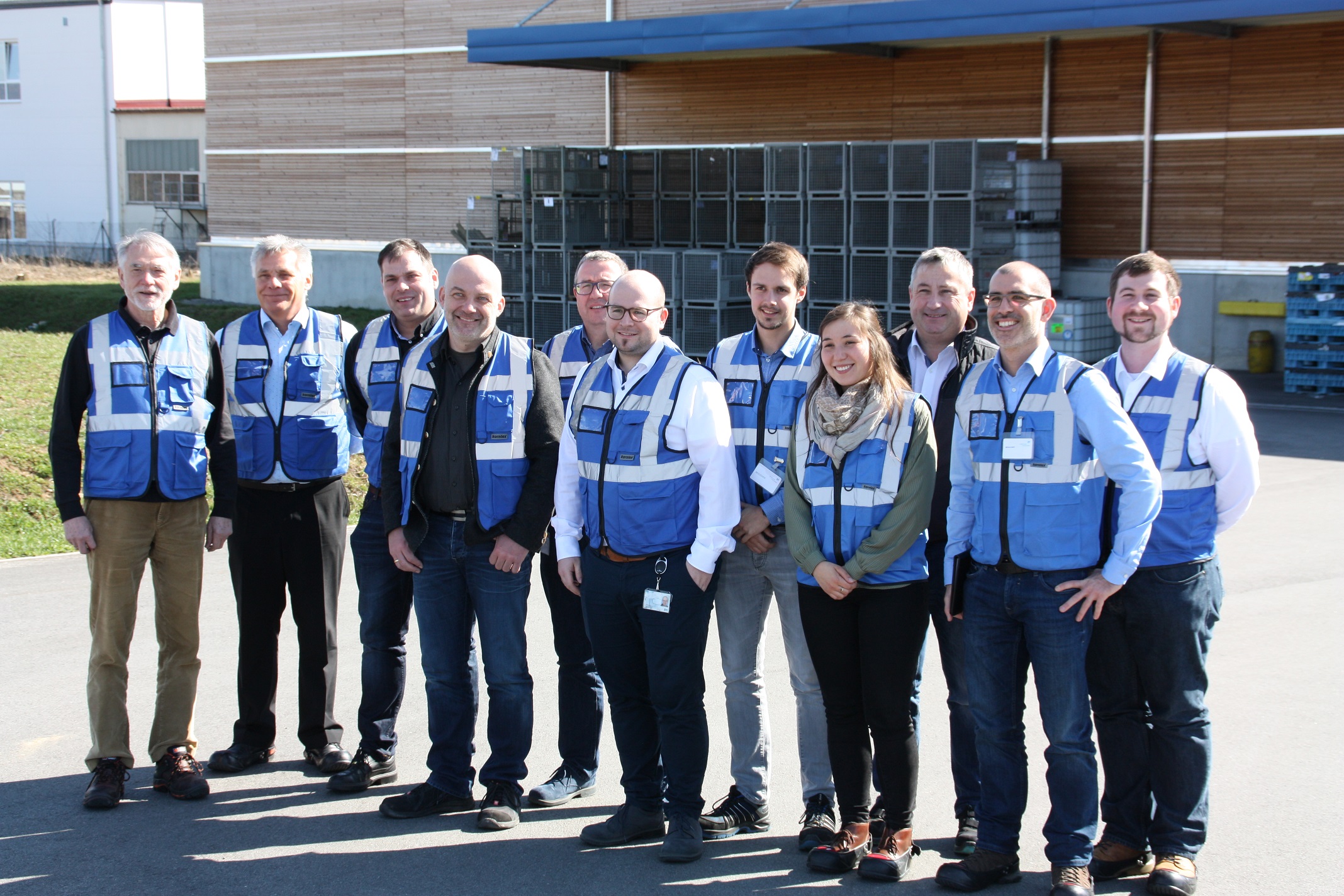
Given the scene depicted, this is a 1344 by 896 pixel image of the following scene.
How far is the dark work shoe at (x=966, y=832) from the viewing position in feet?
15.8

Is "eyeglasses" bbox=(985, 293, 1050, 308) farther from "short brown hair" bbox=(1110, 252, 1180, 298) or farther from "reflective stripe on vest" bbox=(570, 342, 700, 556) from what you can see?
"reflective stripe on vest" bbox=(570, 342, 700, 556)

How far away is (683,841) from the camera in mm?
4820

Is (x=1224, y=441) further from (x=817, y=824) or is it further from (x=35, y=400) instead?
(x=35, y=400)

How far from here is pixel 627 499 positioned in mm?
4832

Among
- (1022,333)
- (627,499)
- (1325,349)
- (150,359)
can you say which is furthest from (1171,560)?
(1325,349)

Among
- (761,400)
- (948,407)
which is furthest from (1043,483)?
(761,400)

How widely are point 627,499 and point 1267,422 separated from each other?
12796 millimetres

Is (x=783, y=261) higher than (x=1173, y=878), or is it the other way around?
(x=783, y=261)

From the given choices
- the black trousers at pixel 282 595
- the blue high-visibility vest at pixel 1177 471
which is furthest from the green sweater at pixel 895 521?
the black trousers at pixel 282 595

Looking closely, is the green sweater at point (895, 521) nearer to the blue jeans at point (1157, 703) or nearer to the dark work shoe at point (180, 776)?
the blue jeans at point (1157, 703)

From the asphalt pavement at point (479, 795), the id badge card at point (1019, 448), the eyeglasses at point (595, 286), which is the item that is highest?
the eyeglasses at point (595, 286)

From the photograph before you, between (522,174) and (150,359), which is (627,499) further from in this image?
(522,174)

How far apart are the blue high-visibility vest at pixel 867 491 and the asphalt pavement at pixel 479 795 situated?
1.15 meters

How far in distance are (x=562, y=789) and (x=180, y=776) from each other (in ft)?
5.26
